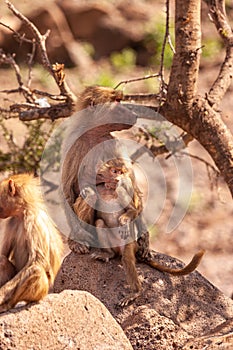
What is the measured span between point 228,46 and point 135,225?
271cm

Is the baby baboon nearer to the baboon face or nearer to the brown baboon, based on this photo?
the brown baboon

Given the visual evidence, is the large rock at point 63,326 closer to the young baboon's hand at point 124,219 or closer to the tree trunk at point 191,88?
the young baboon's hand at point 124,219

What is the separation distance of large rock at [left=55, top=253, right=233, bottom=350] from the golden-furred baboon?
0.90 meters

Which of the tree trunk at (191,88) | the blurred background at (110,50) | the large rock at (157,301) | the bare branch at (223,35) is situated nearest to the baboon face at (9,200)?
the large rock at (157,301)

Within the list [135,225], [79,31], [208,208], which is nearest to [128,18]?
[79,31]

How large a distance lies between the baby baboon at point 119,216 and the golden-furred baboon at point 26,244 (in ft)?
2.40

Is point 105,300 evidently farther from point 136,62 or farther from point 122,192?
point 136,62

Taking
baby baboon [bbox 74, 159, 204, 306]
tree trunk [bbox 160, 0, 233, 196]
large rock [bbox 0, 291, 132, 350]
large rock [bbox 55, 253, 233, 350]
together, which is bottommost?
large rock [bbox 55, 253, 233, 350]

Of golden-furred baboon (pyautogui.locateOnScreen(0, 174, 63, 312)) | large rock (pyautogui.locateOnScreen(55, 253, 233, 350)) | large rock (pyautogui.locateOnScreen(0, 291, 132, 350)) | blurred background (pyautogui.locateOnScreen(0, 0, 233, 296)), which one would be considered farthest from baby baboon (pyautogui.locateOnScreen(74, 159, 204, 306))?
blurred background (pyautogui.locateOnScreen(0, 0, 233, 296))

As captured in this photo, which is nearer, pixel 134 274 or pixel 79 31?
pixel 134 274

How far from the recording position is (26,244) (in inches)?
231

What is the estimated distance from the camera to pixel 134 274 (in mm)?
6836

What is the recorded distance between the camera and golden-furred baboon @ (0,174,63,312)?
570cm

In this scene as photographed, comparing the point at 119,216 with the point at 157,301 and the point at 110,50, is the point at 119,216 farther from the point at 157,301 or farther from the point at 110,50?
the point at 110,50
